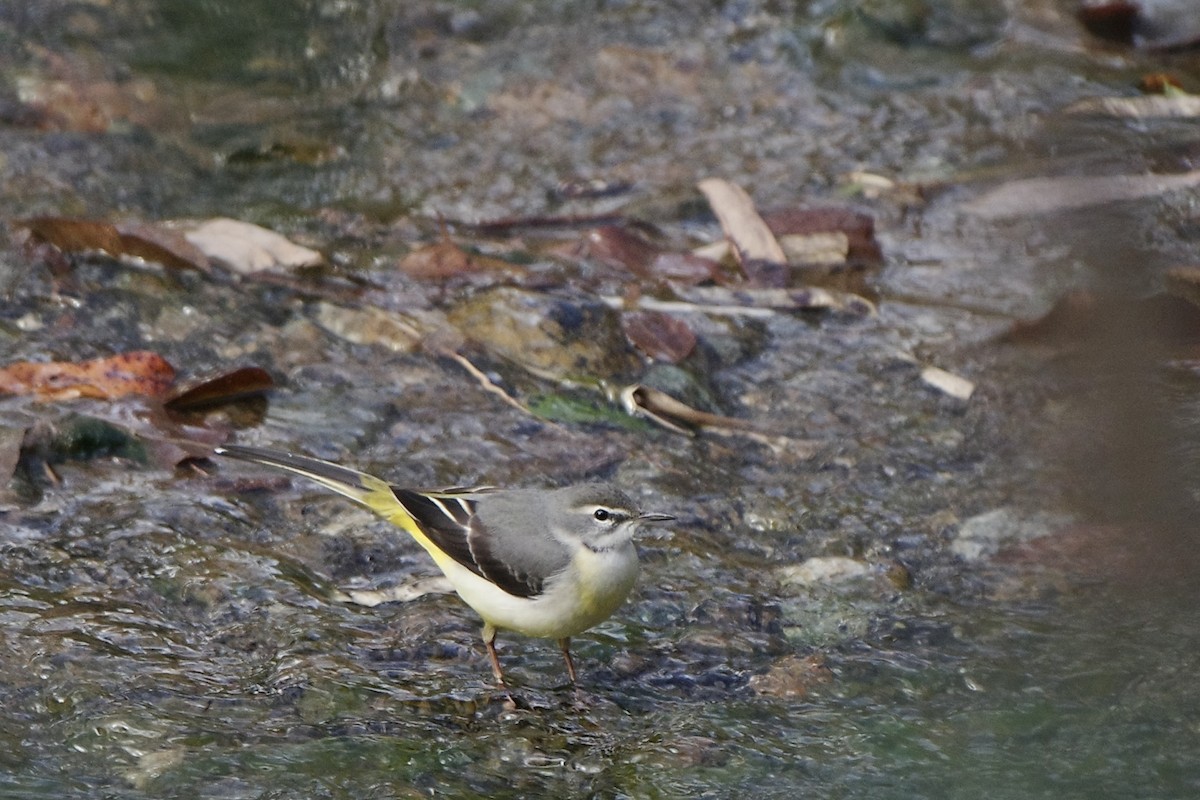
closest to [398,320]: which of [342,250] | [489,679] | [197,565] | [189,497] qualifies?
[342,250]

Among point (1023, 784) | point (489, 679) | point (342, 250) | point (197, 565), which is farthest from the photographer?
point (342, 250)

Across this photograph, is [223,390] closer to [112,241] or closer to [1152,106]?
[112,241]

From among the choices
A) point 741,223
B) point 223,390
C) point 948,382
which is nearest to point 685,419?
point 948,382

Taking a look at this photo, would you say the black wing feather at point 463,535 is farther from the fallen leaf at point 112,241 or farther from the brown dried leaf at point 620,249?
the brown dried leaf at point 620,249

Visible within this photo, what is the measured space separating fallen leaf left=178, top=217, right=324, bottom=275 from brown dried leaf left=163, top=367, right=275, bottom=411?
1.17 metres

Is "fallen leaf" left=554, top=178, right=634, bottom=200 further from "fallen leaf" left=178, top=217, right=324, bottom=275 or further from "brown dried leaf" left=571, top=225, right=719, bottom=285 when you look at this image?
"fallen leaf" left=178, top=217, right=324, bottom=275

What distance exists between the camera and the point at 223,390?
21.4 feet

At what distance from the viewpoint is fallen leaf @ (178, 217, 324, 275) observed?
7.66 meters

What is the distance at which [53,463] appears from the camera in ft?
19.2

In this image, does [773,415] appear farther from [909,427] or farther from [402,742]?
[402,742]

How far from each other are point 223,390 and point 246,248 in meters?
1.46

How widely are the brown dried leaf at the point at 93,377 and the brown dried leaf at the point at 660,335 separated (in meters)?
2.31

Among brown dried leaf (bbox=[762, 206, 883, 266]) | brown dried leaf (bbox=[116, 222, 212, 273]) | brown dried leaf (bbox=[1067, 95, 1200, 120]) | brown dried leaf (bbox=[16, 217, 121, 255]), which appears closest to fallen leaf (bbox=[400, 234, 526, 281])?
brown dried leaf (bbox=[116, 222, 212, 273])

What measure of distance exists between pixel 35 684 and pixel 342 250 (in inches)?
161
